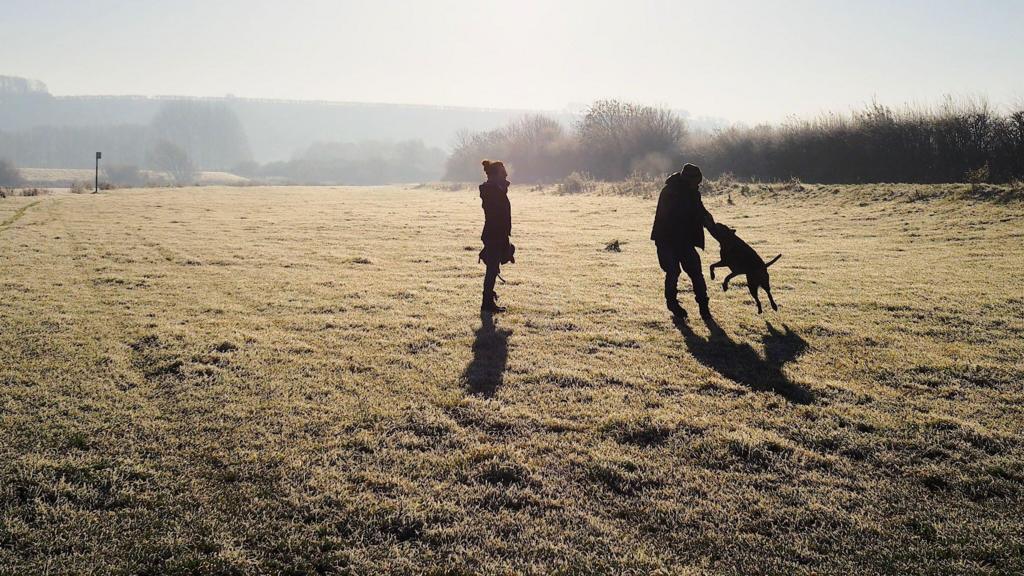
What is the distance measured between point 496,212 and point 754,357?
389cm

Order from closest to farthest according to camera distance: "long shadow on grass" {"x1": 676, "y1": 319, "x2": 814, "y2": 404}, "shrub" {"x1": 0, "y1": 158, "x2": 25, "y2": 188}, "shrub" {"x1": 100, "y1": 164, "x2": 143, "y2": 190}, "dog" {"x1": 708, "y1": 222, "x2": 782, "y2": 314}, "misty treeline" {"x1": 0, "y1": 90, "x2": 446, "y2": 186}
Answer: "long shadow on grass" {"x1": 676, "y1": 319, "x2": 814, "y2": 404}, "dog" {"x1": 708, "y1": 222, "x2": 782, "y2": 314}, "shrub" {"x1": 0, "y1": 158, "x2": 25, "y2": 188}, "shrub" {"x1": 100, "y1": 164, "x2": 143, "y2": 190}, "misty treeline" {"x1": 0, "y1": 90, "x2": 446, "y2": 186}

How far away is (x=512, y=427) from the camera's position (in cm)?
478

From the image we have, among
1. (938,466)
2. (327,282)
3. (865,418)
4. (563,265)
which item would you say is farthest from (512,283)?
(938,466)

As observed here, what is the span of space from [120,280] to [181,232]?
811 centimetres

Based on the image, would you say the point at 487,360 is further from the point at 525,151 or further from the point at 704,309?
the point at 525,151

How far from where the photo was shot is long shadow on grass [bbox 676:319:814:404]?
5555mm

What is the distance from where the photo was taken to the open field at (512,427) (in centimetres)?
331

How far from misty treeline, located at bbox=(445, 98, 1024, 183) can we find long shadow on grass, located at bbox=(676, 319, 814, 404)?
18608 mm

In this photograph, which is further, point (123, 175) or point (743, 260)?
point (123, 175)

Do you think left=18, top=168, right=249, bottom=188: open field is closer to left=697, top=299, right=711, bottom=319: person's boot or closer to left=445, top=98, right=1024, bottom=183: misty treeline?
left=445, top=98, right=1024, bottom=183: misty treeline

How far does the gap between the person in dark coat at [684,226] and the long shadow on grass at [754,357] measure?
1.74 feet

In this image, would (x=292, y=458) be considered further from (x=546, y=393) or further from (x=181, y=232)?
(x=181, y=232)

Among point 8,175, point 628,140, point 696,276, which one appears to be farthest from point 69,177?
point 696,276

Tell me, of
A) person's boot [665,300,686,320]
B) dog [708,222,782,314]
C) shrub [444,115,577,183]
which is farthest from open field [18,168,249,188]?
dog [708,222,782,314]
